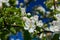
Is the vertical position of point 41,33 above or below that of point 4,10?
below

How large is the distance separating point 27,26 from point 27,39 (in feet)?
0.24

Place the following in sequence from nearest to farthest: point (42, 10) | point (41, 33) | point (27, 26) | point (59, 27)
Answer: point (59, 27) → point (27, 26) → point (41, 33) → point (42, 10)

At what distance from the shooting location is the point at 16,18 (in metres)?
1.19

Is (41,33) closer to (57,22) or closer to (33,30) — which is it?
(33,30)

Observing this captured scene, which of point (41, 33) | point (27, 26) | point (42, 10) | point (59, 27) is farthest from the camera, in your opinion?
point (42, 10)

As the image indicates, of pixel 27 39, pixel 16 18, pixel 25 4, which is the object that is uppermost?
pixel 25 4

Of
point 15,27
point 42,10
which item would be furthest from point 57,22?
point 42,10

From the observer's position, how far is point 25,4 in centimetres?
163

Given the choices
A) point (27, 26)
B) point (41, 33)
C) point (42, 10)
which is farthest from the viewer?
point (42, 10)

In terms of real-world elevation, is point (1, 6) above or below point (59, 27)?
above

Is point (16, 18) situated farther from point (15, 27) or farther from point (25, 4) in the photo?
point (25, 4)

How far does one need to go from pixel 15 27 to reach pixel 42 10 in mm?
381

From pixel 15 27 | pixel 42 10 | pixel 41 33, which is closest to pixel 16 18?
pixel 15 27

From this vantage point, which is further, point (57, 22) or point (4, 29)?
point (4, 29)
